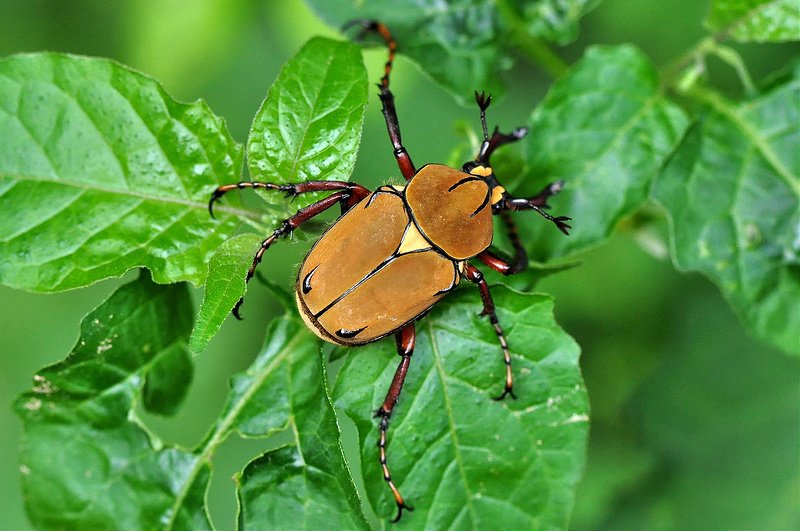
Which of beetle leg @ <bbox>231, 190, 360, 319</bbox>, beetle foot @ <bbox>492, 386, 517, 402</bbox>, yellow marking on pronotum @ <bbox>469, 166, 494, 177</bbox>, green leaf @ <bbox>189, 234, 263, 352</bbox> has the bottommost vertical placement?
beetle foot @ <bbox>492, 386, 517, 402</bbox>

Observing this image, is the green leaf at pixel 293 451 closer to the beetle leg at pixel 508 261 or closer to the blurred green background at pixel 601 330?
the beetle leg at pixel 508 261

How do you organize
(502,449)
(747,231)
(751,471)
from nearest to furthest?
(502,449) < (747,231) < (751,471)

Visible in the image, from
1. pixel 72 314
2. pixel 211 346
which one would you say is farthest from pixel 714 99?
pixel 72 314

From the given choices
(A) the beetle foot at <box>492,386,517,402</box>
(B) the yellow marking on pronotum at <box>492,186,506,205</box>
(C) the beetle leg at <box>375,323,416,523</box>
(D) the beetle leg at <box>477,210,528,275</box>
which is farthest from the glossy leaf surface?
(A) the beetle foot at <box>492,386,517,402</box>

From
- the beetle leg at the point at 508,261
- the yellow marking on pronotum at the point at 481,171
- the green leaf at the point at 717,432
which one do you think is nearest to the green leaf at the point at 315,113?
the yellow marking on pronotum at the point at 481,171

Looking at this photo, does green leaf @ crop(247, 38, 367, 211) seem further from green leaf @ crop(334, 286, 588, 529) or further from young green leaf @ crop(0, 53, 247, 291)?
green leaf @ crop(334, 286, 588, 529)

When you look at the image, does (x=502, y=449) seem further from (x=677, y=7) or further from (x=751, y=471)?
(x=677, y=7)
